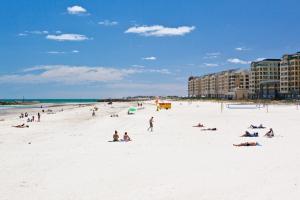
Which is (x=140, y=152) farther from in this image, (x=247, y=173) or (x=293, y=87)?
(x=293, y=87)

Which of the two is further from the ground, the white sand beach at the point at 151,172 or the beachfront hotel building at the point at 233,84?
the beachfront hotel building at the point at 233,84

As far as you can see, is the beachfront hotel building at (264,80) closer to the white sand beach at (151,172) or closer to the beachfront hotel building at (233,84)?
the beachfront hotel building at (233,84)

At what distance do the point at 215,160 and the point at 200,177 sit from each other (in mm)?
3567


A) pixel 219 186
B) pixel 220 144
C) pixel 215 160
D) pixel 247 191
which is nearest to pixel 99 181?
pixel 219 186

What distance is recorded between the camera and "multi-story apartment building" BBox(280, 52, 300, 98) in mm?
119750

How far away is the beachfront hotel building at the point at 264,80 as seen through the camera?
121269mm

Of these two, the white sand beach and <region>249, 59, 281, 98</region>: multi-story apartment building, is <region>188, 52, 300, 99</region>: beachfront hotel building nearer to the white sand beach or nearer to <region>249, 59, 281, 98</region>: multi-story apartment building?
<region>249, 59, 281, 98</region>: multi-story apartment building

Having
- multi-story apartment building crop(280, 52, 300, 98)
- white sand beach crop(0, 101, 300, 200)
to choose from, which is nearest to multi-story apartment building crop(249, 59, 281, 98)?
multi-story apartment building crop(280, 52, 300, 98)

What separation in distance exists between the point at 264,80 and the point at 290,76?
21.0 metres

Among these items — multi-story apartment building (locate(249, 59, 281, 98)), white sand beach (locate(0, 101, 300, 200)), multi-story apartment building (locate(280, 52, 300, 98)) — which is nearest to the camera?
white sand beach (locate(0, 101, 300, 200))

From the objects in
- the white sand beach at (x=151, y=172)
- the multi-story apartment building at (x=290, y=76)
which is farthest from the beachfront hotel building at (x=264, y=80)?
the white sand beach at (x=151, y=172)

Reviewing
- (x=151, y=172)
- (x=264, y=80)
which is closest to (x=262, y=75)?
(x=264, y=80)

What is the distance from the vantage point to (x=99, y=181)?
13.1m

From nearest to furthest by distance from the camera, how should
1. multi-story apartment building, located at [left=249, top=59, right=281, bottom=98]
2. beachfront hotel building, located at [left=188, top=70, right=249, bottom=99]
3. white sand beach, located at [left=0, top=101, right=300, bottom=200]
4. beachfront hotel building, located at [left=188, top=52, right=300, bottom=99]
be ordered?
1. white sand beach, located at [left=0, top=101, right=300, bottom=200]
2. beachfront hotel building, located at [left=188, top=52, right=300, bottom=99]
3. multi-story apartment building, located at [left=249, top=59, right=281, bottom=98]
4. beachfront hotel building, located at [left=188, top=70, right=249, bottom=99]
